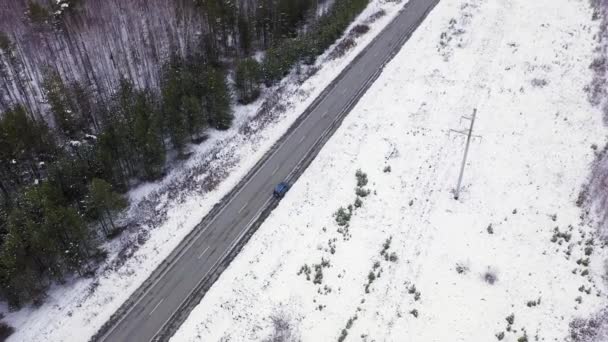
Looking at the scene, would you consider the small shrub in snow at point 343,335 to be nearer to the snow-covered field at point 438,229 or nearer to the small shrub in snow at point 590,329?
the snow-covered field at point 438,229

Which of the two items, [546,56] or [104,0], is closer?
[546,56]

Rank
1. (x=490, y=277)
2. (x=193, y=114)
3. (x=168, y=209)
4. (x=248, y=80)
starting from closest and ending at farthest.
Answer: (x=490, y=277) → (x=168, y=209) → (x=193, y=114) → (x=248, y=80)

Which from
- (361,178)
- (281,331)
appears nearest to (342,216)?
(361,178)

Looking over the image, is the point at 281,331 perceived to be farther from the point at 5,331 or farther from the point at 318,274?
the point at 5,331

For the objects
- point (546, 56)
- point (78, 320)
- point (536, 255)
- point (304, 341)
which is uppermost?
point (546, 56)

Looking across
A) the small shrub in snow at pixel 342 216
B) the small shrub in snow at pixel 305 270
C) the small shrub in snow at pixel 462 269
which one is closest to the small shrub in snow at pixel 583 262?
the small shrub in snow at pixel 462 269

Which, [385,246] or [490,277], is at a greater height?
[490,277]

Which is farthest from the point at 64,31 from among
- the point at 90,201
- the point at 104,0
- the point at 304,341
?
the point at 304,341

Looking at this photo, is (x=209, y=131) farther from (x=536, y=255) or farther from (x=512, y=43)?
(x=512, y=43)
